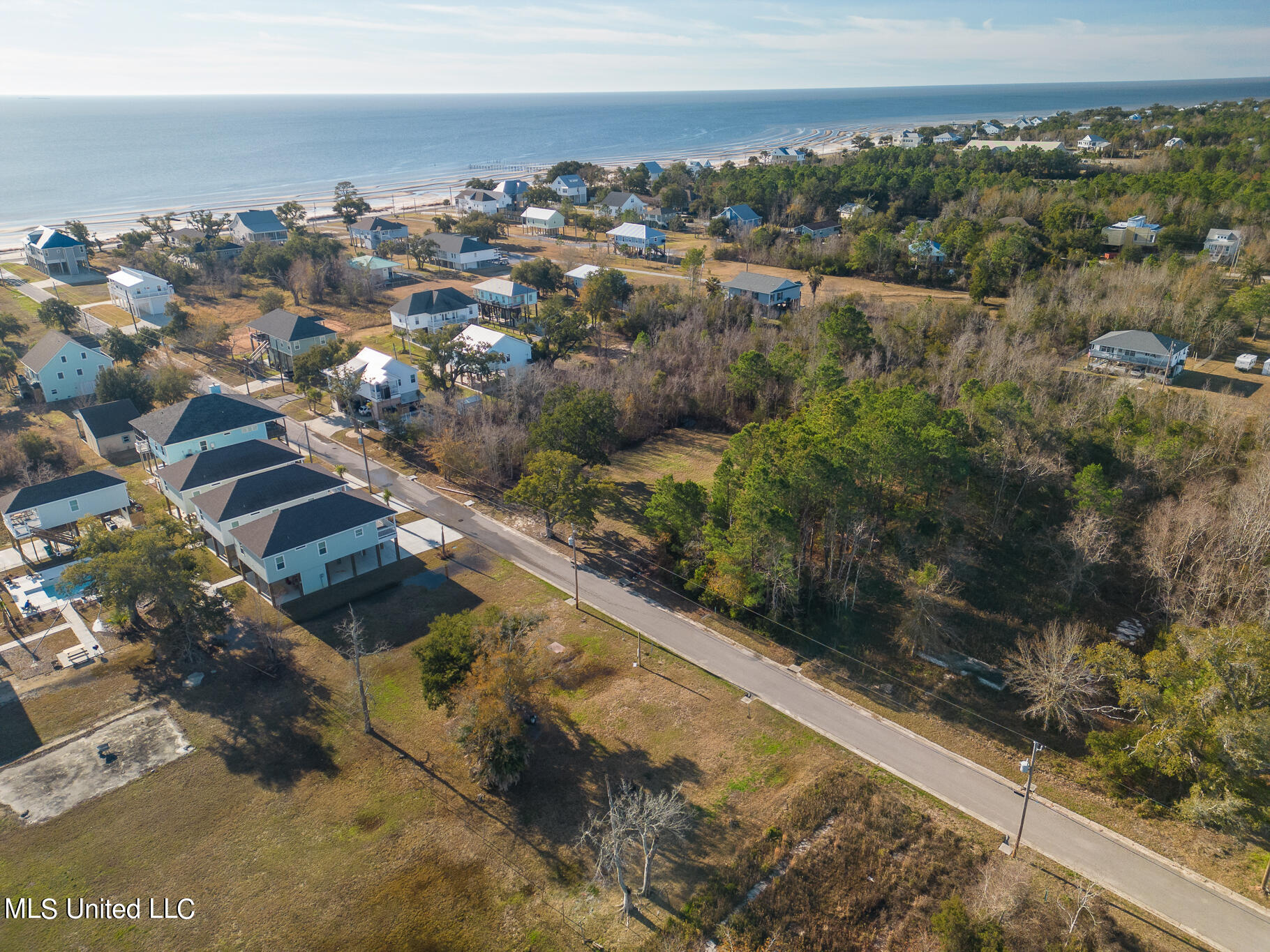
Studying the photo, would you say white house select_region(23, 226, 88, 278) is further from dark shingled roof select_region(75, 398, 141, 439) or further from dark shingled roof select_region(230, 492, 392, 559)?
dark shingled roof select_region(230, 492, 392, 559)

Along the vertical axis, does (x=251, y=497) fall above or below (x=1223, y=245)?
below

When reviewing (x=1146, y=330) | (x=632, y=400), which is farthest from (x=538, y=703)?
(x=1146, y=330)

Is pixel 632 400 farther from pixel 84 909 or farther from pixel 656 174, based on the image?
pixel 656 174

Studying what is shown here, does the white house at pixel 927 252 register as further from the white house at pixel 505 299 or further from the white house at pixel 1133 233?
the white house at pixel 505 299

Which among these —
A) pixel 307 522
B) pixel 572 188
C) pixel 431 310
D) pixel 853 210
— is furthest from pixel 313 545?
pixel 572 188

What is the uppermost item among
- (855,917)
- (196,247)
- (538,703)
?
(196,247)

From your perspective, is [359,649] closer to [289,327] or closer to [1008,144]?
[289,327]

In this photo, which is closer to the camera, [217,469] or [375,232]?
[217,469]
